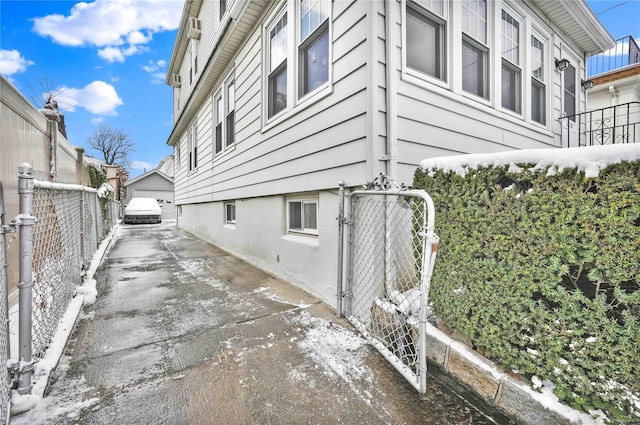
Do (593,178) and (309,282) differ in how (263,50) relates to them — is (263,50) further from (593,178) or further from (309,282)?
(593,178)

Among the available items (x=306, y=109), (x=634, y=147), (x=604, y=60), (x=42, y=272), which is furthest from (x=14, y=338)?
(x=604, y=60)

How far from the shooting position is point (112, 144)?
32.7 m

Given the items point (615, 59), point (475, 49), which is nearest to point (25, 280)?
point (475, 49)

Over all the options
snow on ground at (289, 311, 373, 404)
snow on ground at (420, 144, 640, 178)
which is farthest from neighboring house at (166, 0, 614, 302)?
snow on ground at (420, 144, 640, 178)

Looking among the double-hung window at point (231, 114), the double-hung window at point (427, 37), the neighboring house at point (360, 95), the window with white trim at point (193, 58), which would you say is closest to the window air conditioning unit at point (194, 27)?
the window with white trim at point (193, 58)

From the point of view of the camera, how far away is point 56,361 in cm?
212

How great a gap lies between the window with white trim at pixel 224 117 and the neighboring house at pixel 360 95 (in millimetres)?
68

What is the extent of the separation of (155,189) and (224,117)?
21.4 meters

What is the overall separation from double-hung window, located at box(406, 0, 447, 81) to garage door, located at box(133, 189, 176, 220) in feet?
81.4

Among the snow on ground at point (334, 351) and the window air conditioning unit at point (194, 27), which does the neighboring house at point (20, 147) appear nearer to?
the snow on ground at point (334, 351)

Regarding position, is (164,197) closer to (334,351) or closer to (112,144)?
(112,144)

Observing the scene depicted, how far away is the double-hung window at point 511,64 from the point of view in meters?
4.41

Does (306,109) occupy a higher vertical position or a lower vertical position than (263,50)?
lower

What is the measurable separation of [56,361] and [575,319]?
335 cm
